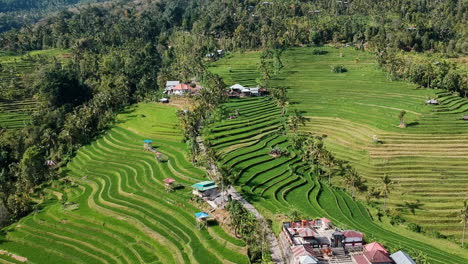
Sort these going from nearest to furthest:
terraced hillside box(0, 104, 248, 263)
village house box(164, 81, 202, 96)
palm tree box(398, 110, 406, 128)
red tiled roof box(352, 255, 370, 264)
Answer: red tiled roof box(352, 255, 370, 264)
terraced hillside box(0, 104, 248, 263)
palm tree box(398, 110, 406, 128)
village house box(164, 81, 202, 96)

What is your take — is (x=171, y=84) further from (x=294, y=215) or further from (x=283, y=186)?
(x=294, y=215)

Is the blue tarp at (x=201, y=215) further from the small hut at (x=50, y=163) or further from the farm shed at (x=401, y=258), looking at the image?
the small hut at (x=50, y=163)

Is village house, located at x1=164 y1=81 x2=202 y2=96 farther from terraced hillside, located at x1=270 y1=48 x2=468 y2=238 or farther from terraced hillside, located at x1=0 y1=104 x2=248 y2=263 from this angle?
terraced hillside, located at x1=0 y1=104 x2=248 y2=263

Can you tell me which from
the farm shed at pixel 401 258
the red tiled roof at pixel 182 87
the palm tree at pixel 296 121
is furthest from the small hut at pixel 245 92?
the farm shed at pixel 401 258

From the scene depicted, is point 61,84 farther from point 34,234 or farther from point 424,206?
point 424,206

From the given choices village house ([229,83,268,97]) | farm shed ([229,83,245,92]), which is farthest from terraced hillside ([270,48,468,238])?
farm shed ([229,83,245,92])

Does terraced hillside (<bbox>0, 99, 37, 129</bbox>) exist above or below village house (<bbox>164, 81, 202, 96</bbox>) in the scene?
below

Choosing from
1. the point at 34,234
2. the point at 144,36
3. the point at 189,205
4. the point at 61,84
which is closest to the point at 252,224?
the point at 189,205
